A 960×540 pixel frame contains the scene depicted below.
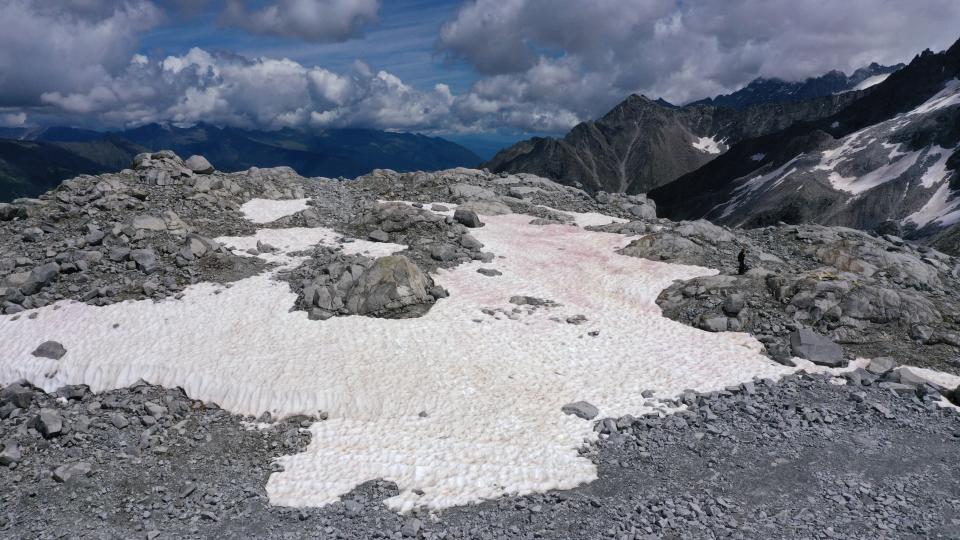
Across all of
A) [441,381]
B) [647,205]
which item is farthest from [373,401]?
[647,205]

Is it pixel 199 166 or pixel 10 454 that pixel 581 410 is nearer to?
pixel 10 454

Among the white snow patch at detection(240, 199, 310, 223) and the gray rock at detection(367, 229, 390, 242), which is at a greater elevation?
the white snow patch at detection(240, 199, 310, 223)

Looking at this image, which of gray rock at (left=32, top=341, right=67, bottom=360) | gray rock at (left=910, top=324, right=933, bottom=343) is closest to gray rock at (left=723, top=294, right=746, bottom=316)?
gray rock at (left=910, top=324, right=933, bottom=343)

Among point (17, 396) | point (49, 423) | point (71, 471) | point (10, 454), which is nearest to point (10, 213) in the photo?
point (17, 396)

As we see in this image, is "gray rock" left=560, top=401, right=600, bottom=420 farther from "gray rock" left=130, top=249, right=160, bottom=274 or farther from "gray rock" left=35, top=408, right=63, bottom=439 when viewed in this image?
"gray rock" left=130, top=249, right=160, bottom=274

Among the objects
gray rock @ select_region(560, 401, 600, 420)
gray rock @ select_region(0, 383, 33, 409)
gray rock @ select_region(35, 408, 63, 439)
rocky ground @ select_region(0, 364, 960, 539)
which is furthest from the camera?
gray rock @ select_region(0, 383, 33, 409)

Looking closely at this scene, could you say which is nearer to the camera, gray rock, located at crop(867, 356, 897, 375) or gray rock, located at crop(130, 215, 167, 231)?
gray rock, located at crop(867, 356, 897, 375)
